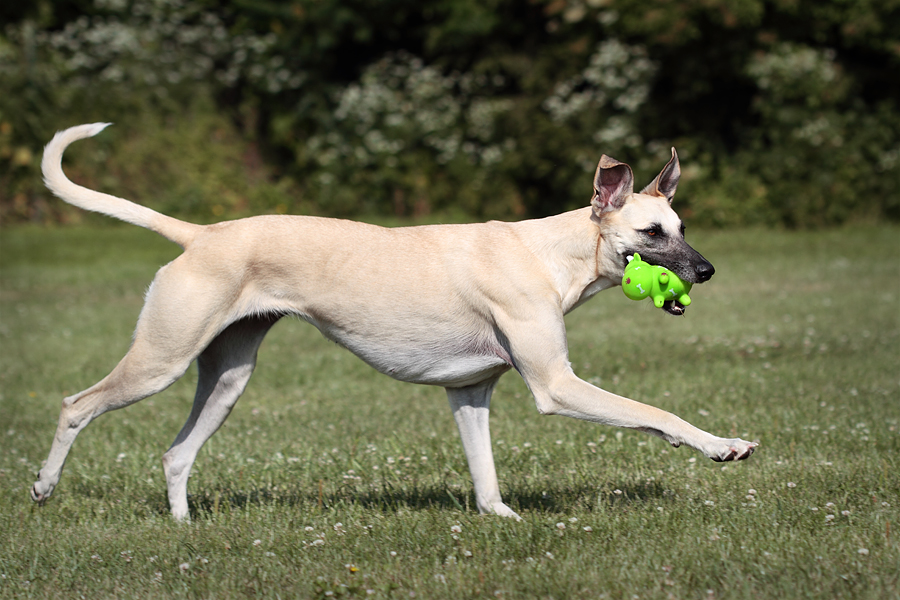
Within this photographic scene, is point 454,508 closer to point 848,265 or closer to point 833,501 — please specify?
point 833,501

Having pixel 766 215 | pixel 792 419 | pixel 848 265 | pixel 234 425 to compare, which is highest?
pixel 792 419

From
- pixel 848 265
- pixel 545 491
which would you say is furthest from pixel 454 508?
pixel 848 265

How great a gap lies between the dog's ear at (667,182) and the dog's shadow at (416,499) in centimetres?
149

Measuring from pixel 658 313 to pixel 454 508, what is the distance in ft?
25.0

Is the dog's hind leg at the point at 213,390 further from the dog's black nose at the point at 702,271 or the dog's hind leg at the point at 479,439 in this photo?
the dog's black nose at the point at 702,271

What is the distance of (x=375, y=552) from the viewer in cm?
414

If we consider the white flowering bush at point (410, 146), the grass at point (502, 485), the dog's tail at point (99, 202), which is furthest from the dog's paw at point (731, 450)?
the white flowering bush at point (410, 146)

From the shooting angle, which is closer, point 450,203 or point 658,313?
point 658,313

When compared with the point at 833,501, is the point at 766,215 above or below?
below

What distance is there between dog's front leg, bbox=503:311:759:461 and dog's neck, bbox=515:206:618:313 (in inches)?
8.4

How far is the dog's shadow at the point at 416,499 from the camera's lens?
483 cm

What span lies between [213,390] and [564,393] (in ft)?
6.24

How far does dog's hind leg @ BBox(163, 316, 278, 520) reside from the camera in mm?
5039

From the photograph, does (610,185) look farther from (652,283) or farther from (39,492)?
(39,492)
